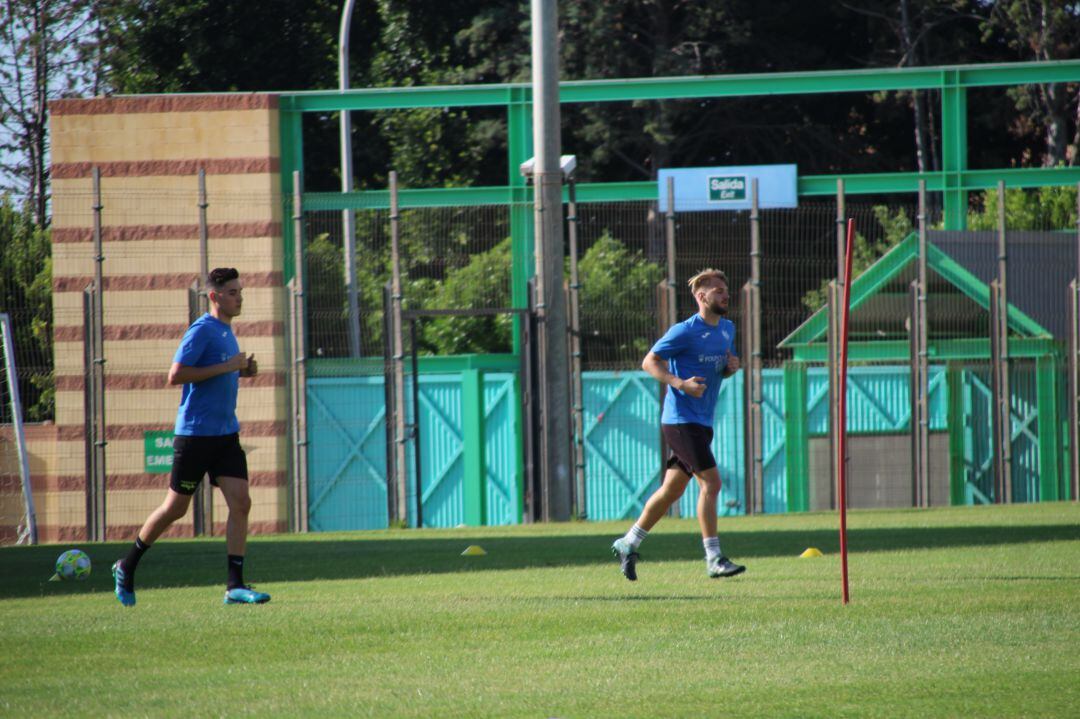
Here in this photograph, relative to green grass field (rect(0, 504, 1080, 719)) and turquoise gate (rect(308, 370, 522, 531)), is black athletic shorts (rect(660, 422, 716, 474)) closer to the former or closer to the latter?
green grass field (rect(0, 504, 1080, 719))

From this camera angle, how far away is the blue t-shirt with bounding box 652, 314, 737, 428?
31.3 feet

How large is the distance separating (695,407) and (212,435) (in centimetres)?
307

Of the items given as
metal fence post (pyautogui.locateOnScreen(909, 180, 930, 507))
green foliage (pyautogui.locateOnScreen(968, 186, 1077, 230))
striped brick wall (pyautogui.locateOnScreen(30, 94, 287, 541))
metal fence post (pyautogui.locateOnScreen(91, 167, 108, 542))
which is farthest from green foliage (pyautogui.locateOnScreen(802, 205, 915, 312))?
metal fence post (pyautogui.locateOnScreen(91, 167, 108, 542))

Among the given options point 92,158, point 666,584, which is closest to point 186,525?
point 92,158

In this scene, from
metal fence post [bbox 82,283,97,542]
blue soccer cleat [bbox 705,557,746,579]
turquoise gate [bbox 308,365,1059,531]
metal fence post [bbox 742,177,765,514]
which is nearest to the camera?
blue soccer cleat [bbox 705,557,746,579]

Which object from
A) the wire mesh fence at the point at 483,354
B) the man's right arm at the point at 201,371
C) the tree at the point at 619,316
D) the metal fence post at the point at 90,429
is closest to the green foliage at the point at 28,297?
the wire mesh fence at the point at 483,354

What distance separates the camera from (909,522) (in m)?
15.1

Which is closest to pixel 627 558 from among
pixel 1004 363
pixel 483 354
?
pixel 483 354

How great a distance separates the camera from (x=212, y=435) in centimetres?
876

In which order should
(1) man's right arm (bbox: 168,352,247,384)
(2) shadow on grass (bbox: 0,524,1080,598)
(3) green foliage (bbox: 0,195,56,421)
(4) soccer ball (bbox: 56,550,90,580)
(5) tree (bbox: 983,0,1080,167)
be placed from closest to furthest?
(1) man's right arm (bbox: 168,352,247,384)
(4) soccer ball (bbox: 56,550,90,580)
(2) shadow on grass (bbox: 0,524,1080,598)
(3) green foliage (bbox: 0,195,56,421)
(5) tree (bbox: 983,0,1080,167)

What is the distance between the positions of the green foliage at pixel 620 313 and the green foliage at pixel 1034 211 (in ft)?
24.1

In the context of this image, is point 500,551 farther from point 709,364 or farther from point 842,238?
point 842,238

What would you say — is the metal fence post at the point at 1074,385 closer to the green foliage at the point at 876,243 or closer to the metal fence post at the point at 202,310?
the green foliage at the point at 876,243

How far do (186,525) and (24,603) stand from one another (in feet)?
31.3
